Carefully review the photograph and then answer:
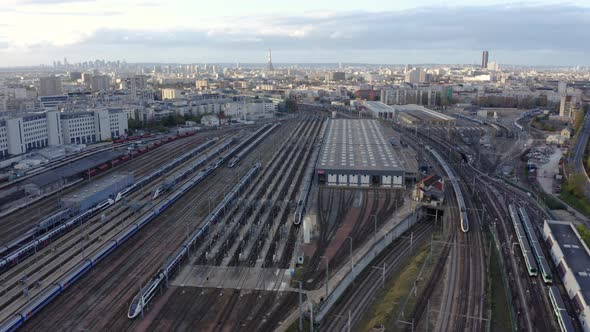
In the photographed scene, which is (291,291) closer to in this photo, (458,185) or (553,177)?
(458,185)

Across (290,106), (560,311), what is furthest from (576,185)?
(290,106)

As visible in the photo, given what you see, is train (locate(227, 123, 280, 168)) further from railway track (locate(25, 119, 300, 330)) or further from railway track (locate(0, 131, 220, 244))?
railway track (locate(25, 119, 300, 330))

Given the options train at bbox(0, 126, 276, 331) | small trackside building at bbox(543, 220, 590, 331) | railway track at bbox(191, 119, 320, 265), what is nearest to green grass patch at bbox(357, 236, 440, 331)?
small trackside building at bbox(543, 220, 590, 331)

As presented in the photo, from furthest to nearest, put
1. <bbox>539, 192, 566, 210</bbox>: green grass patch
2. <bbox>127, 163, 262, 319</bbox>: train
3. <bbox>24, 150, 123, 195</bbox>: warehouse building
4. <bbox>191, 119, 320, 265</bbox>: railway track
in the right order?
1. <bbox>24, 150, 123, 195</bbox>: warehouse building
2. <bbox>539, 192, 566, 210</bbox>: green grass patch
3. <bbox>191, 119, 320, 265</bbox>: railway track
4. <bbox>127, 163, 262, 319</bbox>: train

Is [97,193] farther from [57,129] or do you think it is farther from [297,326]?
[57,129]

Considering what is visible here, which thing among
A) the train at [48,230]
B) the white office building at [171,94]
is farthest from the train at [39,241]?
the white office building at [171,94]

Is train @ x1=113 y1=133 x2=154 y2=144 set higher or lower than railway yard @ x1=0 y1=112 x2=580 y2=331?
higher
